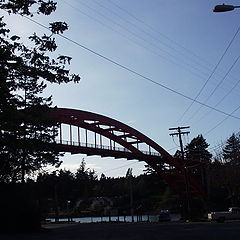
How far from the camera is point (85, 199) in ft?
463

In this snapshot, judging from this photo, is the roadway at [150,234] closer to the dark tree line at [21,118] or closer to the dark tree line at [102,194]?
the dark tree line at [21,118]

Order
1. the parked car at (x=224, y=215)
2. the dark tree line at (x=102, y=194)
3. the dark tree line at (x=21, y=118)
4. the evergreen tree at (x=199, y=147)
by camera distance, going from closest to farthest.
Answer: the dark tree line at (x=21, y=118), the parked car at (x=224, y=215), the dark tree line at (x=102, y=194), the evergreen tree at (x=199, y=147)

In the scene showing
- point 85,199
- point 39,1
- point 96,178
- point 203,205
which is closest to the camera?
point 39,1

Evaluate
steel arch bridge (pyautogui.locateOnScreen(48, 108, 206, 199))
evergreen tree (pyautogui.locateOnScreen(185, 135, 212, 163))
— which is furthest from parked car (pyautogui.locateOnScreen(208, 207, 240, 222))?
evergreen tree (pyautogui.locateOnScreen(185, 135, 212, 163))

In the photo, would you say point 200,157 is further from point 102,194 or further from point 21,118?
Answer: point 21,118

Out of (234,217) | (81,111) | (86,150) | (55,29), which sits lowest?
(234,217)

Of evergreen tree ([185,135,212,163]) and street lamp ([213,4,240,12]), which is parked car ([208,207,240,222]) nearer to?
street lamp ([213,4,240,12])

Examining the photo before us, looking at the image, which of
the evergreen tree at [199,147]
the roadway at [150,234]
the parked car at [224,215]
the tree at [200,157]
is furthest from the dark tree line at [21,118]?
the evergreen tree at [199,147]

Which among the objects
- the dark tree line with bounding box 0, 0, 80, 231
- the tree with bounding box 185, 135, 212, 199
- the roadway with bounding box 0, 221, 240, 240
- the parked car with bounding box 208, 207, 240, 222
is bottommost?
the roadway with bounding box 0, 221, 240, 240

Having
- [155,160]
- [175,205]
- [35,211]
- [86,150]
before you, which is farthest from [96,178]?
[35,211]

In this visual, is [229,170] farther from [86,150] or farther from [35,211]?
[35,211]

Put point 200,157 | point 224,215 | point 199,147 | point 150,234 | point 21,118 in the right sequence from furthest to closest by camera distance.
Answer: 1. point 199,147
2. point 200,157
3. point 224,215
4. point 150,234
5. point 21,118

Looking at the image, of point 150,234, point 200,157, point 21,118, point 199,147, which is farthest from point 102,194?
point 21,118

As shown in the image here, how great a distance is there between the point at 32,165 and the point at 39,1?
35.4 meters
